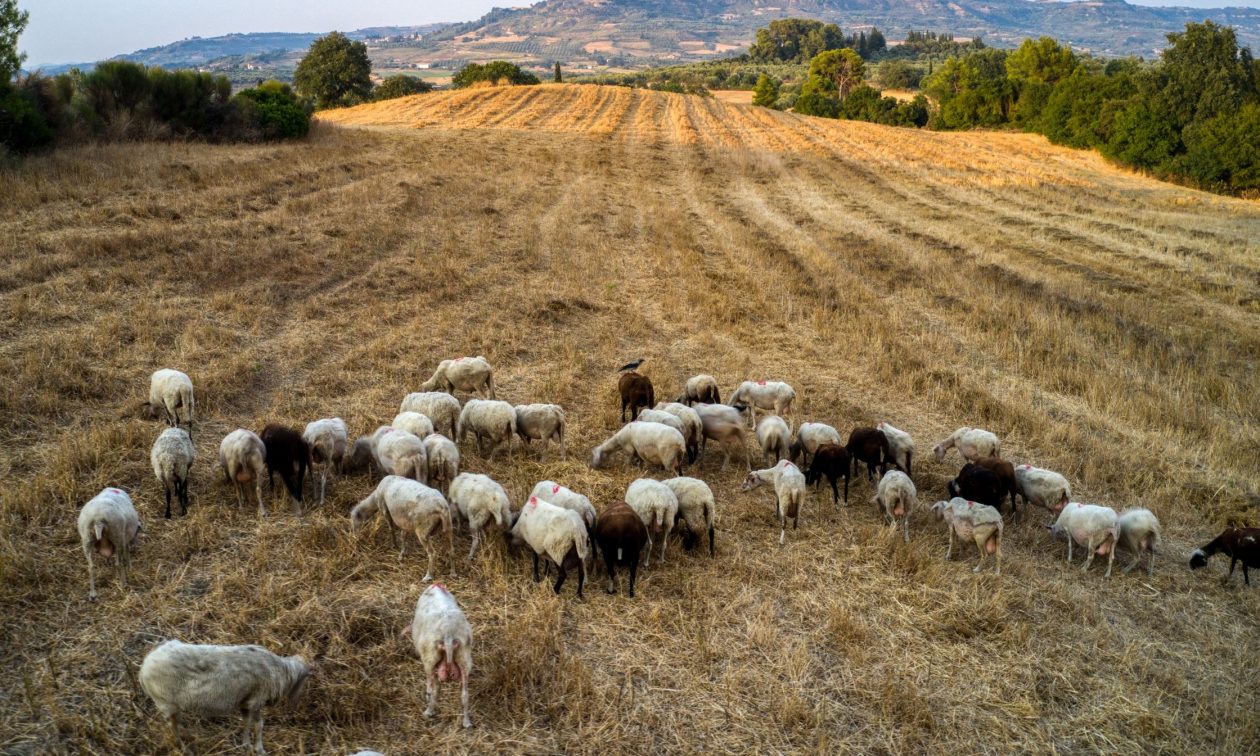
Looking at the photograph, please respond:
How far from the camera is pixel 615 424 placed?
11.0 metres

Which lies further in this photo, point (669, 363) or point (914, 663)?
point (669, 363)

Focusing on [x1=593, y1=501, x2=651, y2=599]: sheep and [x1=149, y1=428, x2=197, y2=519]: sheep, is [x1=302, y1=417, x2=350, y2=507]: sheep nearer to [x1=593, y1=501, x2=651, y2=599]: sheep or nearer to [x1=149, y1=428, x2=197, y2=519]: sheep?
[x1=149, y1=428, x2=197, y2=519]: sheep

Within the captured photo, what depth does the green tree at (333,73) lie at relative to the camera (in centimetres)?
6525

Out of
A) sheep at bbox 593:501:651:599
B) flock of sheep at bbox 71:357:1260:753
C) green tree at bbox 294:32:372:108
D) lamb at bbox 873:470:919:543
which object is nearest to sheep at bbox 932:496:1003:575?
flock of sheep at bbox 71:357:1260:753

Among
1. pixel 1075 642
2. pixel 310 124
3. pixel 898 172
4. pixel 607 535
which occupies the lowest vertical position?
pixel 1075 642

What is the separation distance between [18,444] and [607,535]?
7.35 metres

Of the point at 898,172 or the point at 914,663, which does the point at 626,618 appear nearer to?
the point at 914,663

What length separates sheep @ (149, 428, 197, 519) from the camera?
7746 mm

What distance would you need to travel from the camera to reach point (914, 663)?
643 cm

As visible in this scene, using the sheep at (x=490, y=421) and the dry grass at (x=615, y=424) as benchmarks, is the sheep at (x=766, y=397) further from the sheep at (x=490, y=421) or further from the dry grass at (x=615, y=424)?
the sheep at (x=490, y=421)

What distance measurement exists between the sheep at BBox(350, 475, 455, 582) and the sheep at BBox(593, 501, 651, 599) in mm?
1488

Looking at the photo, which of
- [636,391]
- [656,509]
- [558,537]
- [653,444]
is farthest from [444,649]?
[636,391]

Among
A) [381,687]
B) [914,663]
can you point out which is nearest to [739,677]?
[914,663]

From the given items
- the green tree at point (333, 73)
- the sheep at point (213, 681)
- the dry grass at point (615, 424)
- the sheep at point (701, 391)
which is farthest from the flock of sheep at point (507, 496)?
the green tree at point (333, 73)
